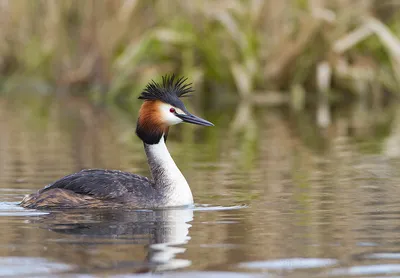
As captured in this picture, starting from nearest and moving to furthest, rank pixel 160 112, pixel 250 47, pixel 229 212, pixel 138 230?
1. pixel 138 230
2. pixel 229 212
3. pixel 160 112
4. pixel 250 47

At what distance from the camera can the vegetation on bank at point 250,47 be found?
21.5 meters

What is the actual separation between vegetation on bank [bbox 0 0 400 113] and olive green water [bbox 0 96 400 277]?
15.9 ft

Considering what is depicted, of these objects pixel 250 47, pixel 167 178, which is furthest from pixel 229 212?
pixel 250 47

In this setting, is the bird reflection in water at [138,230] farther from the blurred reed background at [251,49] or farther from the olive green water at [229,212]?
the blurred reed background at [251,49]

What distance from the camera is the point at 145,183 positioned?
342 inches

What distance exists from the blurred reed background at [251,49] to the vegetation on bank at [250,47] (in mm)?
21

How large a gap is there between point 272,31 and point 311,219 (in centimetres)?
1445

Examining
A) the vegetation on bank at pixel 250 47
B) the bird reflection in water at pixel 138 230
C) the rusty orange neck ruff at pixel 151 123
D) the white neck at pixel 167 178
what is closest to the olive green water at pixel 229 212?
the bird reflection in water at pixel 138 230

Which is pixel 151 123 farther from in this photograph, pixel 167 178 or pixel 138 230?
pixel 138 230

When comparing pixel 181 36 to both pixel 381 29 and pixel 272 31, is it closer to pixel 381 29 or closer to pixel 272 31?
pixel 272 31

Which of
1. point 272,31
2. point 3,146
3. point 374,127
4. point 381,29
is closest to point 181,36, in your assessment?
point 272,31

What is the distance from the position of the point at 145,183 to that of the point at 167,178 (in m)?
0.19

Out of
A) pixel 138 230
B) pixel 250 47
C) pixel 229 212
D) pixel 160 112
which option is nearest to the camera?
pixel 138 230

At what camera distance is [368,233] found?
23.0 ft
